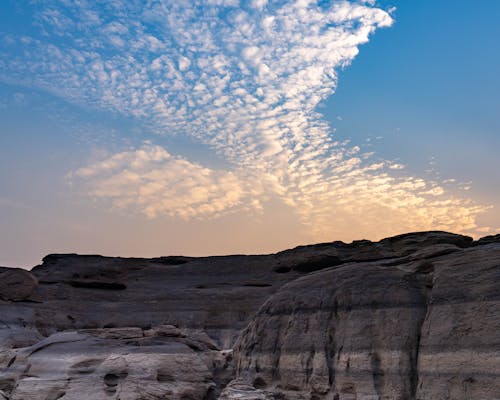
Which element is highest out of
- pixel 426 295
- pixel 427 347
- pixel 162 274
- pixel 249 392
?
pixel 162 274

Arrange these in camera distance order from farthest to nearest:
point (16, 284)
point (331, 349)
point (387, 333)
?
point (16, 284) < point (331, 349) < point (387, 333)

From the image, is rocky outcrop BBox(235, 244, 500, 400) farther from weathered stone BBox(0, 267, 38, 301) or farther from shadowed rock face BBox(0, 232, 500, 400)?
weathered stone BBox(0, 267, 38, 301)

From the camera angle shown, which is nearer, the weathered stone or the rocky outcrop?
the rocky outcrop

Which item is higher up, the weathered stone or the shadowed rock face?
the weathered stone

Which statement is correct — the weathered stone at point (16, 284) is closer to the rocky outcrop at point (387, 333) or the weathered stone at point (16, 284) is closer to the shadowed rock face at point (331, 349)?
the shadowed rock face at point (331, 349)

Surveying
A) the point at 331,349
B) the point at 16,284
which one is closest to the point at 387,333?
the point at 331,349

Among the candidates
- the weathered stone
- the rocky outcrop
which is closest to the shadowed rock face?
the rocky outcrop

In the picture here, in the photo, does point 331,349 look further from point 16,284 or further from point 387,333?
point 16,284

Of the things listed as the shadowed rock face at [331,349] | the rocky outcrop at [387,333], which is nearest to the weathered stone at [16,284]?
the shadowed rock face at [331,349]

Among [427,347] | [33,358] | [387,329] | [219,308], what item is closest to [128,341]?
[33,358]

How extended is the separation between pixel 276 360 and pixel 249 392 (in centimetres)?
145

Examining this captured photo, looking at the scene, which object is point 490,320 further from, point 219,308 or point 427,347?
point 219,308

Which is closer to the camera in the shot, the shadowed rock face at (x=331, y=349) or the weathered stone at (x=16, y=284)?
the shadowed rock face at (x=331, y=349)

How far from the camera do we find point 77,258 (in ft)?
140
